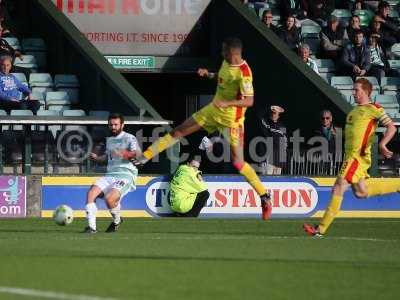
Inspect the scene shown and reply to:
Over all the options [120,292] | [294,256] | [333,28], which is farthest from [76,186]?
[120,292]

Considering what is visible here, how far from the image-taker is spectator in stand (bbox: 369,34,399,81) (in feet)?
96.4

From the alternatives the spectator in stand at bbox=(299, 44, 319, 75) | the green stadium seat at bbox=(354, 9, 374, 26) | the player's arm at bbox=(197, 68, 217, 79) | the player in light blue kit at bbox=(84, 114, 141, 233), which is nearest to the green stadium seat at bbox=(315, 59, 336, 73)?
the spectator in stand at bbox=(299, 44, 319, 75)

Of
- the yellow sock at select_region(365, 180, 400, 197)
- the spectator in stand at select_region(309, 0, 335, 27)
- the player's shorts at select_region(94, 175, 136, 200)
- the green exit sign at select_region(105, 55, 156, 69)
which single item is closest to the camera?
the yellow sock at select_region(365, 180, 400, 197)

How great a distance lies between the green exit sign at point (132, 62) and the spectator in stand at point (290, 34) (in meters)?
2.90

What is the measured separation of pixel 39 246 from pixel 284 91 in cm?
1331

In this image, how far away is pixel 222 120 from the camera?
1695 cm

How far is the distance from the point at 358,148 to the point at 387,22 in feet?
Answer: 46.6

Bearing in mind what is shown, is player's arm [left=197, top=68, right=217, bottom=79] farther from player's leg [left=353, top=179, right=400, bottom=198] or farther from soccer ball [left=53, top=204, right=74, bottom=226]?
soccer ball [left=53, top=204, right=74, bottom=226]

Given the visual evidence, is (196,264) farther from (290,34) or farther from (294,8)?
(294,8)

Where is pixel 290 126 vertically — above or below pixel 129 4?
below

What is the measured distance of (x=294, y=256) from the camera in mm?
14086

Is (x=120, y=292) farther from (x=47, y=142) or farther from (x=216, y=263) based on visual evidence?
(x=47, y=142)

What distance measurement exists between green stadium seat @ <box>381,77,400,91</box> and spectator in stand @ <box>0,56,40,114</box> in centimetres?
828

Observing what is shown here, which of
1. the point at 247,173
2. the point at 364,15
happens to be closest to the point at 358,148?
the point at 247,173
